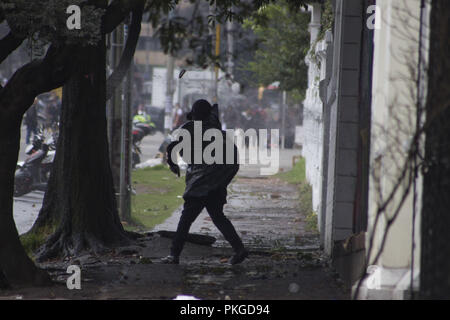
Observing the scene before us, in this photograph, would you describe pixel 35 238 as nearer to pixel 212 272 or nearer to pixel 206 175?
pixel 206 175

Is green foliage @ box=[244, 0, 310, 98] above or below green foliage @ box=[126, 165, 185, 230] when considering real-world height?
above

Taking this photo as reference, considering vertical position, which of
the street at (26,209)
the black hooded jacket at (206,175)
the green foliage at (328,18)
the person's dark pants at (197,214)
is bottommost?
the street at (26,209)

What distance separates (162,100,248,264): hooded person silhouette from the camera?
401 inches

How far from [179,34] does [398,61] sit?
6821mm

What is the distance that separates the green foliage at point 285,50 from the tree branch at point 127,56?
11.1 m

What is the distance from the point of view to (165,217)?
1633cm

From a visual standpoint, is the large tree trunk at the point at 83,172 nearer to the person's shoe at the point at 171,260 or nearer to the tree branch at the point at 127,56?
the tree branch at the point at 127,56

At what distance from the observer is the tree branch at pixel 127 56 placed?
40.3 ft

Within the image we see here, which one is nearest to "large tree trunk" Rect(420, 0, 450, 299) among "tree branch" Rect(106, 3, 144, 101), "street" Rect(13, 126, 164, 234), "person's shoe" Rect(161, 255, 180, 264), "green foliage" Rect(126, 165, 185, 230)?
"person's shoe" Rect(161, 255, 180, 264)

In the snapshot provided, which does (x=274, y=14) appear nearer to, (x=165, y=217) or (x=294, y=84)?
(x=294, y=84)

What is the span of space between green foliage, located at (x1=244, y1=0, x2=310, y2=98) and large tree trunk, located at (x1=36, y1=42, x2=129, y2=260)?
12.6m

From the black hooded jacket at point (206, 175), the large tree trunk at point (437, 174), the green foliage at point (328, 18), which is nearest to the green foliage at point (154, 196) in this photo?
the green foliage at point (328, 18)

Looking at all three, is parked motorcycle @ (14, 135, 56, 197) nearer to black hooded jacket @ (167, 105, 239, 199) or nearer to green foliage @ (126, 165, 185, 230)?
green foliage @ (126, 165, 185, 230)

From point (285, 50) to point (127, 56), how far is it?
526 inches
